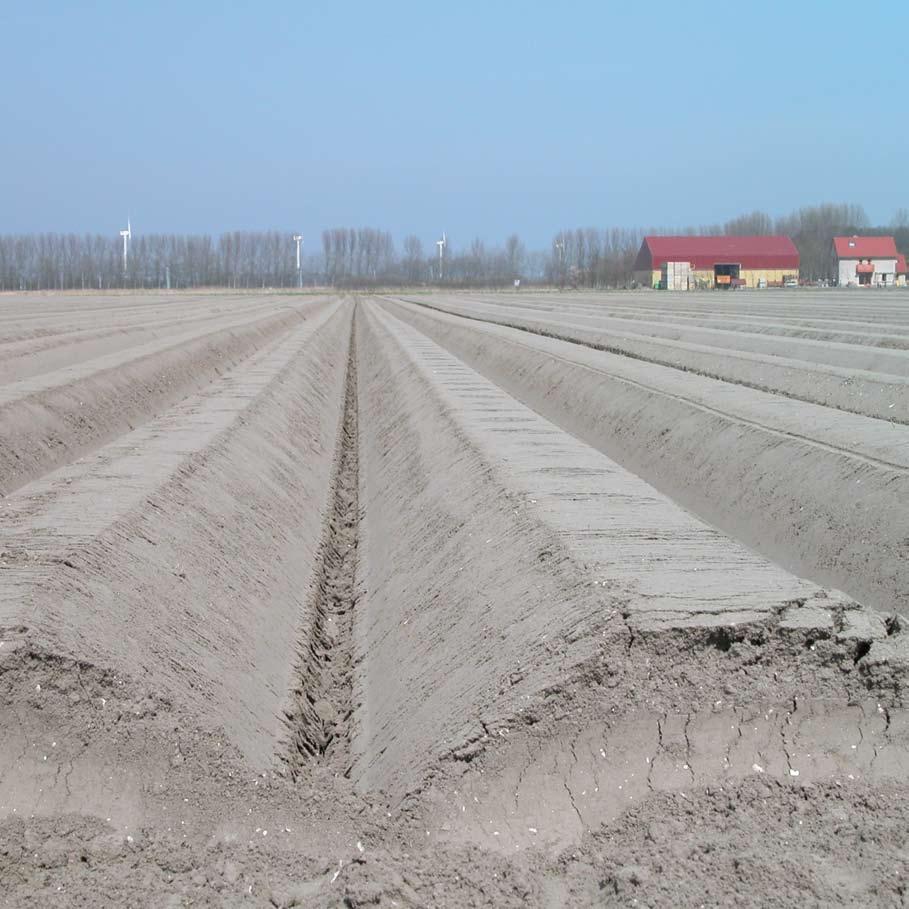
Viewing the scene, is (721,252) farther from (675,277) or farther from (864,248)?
(864,248)

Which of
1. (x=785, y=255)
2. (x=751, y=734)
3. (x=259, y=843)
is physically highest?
(x=785, y=255)

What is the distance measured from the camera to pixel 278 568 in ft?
25.4

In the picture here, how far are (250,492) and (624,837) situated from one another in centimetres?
566

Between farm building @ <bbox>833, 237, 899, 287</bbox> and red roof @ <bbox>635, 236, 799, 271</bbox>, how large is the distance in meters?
4.14

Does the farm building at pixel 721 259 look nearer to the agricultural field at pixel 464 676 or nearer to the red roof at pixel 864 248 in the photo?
the red roof at pixel 864 248

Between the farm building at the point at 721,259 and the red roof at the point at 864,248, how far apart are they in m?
4.48

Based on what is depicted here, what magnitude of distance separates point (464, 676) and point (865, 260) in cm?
9899

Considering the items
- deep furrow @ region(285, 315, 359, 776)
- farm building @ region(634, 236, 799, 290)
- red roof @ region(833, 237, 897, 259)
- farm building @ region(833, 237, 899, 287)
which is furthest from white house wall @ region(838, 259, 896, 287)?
deep furrow @ region(285, 315, 359, 776)

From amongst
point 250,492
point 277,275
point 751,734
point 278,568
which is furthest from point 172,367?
point 277,275

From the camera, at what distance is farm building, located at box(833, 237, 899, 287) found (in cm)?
9131

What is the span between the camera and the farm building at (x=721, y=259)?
89.9 m

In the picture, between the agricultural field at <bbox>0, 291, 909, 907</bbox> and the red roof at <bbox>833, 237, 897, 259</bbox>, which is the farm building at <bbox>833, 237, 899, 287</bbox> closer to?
the red roof at <bbox>833, 237, 897, 259</bbox>

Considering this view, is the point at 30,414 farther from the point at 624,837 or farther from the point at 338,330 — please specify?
the point at 338,330

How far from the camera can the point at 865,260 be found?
96125 millimetres
